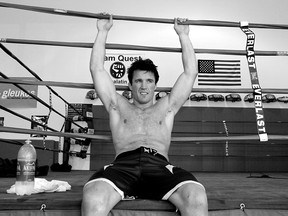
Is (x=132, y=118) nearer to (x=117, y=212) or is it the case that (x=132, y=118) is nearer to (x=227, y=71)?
(x=117, y=212)

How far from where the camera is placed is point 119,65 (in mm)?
5965

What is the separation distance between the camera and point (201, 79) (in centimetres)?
595

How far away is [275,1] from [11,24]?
5338 mm

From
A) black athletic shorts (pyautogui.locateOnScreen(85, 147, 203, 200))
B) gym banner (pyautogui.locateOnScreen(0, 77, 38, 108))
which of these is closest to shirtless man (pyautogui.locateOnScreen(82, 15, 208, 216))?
black athletic shorts (pyautogui.locateOnScreen(85, 147, 203, 200))

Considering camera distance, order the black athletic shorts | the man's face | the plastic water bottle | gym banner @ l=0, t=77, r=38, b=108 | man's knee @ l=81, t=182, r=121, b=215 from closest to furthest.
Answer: man's knee @ l=81, t=182, r=121, b=215, the black athletic shorts, the plastic water bottle, the man's face, gym banner @ l=0, t=77, r=38, b=108

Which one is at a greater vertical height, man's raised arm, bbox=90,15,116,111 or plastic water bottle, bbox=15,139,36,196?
man's raised arm, bbox=90,15,116,111

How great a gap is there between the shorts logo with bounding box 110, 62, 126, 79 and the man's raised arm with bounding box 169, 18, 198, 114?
374 centimetres

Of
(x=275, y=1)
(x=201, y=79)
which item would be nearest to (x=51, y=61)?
(x=201, y=79)

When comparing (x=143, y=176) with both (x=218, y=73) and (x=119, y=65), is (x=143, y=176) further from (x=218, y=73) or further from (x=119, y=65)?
(x=218, y=73)

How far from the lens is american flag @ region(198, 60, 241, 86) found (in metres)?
5.91

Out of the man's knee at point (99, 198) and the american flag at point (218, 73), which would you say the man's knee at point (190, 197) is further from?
the american flag at point (218, 73)

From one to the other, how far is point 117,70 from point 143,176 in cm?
442

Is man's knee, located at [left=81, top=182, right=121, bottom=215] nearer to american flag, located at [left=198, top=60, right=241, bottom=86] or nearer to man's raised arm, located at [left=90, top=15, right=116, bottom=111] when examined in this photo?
man's raised arm, located at [left=90, top=15, right=116, bottom=111]

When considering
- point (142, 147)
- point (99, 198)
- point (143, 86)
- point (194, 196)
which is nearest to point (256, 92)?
point (143, 86)
